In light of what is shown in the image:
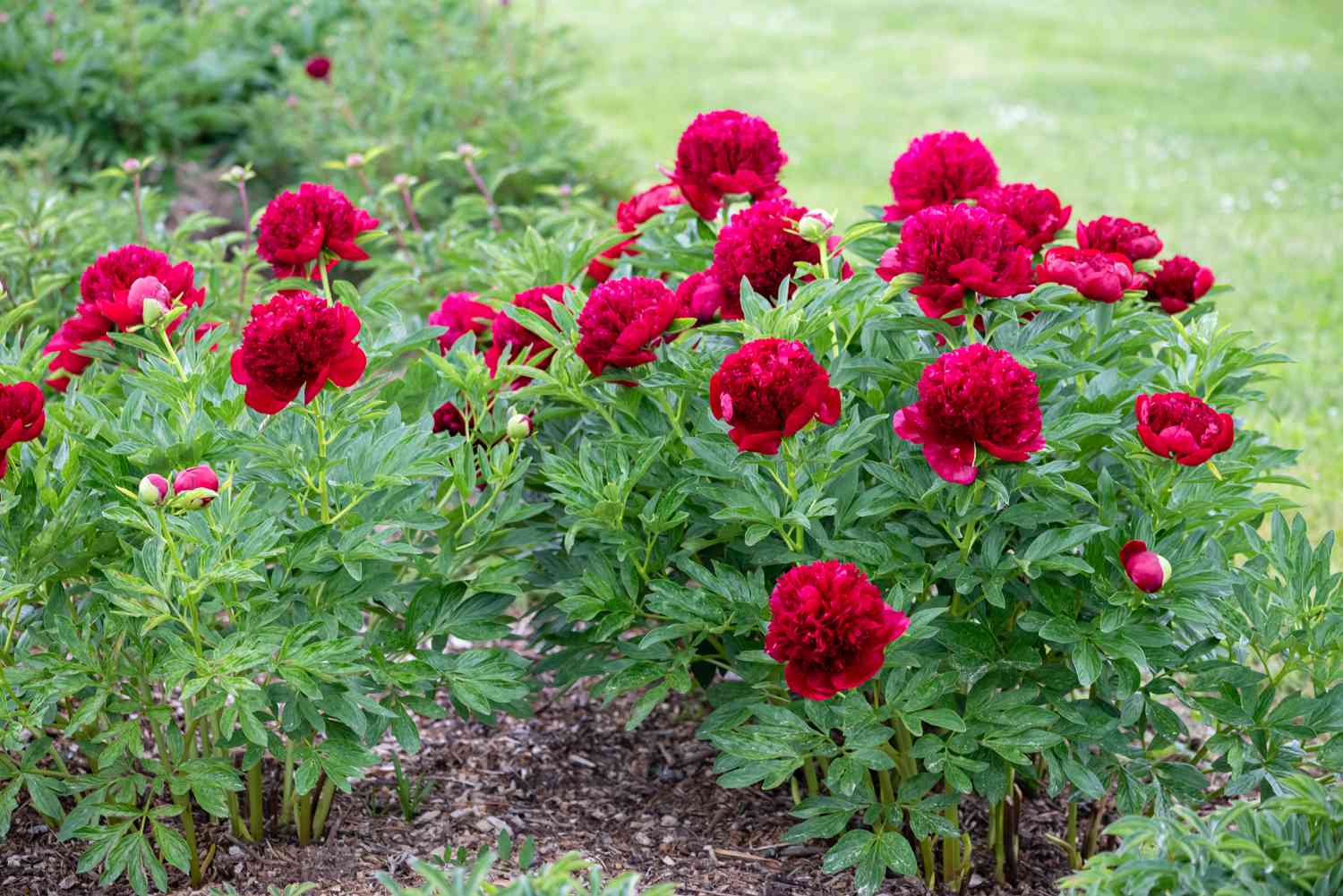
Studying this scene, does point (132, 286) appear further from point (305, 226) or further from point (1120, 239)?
point (1120, 239)

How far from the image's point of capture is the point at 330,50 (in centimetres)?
704

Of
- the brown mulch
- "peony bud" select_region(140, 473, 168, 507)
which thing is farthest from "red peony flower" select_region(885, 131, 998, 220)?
"peony bud" select_region(140, 473, 168, 507)

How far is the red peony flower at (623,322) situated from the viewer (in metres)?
2.13

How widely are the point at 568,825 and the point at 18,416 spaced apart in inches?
48.6

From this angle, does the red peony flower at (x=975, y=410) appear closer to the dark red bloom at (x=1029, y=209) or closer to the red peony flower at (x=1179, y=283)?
the dark red bloom at (x=1029, y=209)

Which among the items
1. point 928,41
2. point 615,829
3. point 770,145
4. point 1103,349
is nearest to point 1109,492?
point 1103,349

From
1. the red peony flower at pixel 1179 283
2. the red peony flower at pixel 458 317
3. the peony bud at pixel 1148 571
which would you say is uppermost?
the red peony flower at pixel 1179 283

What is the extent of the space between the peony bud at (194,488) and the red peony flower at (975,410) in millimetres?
988

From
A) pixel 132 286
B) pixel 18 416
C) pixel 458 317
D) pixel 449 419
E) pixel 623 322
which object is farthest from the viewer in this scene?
pixel 458 317

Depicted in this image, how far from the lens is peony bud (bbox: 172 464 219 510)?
1861 mm

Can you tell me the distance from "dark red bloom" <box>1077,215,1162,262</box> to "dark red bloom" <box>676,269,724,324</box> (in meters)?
0.66

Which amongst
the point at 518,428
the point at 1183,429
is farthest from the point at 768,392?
the point at 1183,429

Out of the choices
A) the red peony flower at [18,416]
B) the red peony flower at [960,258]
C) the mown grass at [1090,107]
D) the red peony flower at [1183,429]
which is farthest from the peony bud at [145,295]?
the mown grass at [1090,107]

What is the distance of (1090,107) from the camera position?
952 centimetres
